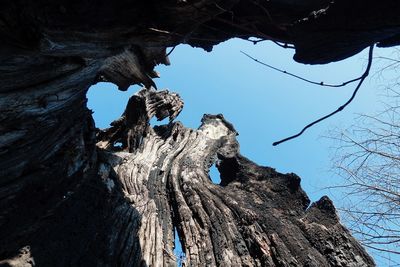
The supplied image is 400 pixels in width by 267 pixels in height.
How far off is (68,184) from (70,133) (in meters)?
0.45

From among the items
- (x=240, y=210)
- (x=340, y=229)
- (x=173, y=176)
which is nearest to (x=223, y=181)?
(x=173, y=176)

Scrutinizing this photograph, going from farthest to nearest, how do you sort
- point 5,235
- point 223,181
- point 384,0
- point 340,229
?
point 223,181, point 340,229, point 5,235, point 384,0

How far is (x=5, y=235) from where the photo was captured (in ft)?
9.04

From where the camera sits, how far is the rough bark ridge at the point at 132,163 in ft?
7.18

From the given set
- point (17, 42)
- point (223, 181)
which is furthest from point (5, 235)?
point (223, 181)

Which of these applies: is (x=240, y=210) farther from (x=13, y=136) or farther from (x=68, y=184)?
(x=13, y=136)

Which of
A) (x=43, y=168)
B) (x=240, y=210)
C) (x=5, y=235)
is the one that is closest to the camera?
(x=5, y=235)

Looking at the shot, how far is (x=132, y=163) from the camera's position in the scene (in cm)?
483

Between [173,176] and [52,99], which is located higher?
[173,176]

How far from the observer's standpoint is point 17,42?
2150 millimetres

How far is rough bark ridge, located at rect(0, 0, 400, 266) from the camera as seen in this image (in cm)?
219

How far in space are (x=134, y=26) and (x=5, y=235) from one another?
1661 mm

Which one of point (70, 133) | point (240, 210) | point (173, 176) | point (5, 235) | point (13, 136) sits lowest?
point (5, 235)

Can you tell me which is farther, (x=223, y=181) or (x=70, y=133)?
(x=223, y=181)
